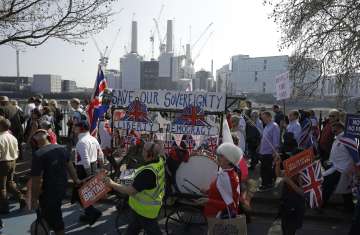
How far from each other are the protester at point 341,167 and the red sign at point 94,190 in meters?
4.38

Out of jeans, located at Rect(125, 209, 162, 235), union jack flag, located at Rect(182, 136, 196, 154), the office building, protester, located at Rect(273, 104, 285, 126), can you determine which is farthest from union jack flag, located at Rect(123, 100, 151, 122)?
the office building

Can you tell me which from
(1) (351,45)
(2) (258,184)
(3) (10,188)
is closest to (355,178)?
(2) (258,184)

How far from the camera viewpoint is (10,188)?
26.6 ft

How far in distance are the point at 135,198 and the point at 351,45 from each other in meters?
8.95

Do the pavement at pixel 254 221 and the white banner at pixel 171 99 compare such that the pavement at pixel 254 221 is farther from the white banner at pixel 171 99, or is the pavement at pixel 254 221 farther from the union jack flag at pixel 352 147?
the white banner at pixel 171 99

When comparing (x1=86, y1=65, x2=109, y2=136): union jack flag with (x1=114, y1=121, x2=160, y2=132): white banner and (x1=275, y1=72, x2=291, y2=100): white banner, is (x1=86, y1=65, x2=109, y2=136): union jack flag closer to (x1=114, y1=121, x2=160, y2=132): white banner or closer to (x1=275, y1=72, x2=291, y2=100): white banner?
(x1=114, y1=121, x2=160, y2=132): white banner

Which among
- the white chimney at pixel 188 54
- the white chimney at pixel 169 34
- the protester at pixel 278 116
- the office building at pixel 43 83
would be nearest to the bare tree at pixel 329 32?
the protester at pixel 278 116

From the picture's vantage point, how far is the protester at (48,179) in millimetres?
5426

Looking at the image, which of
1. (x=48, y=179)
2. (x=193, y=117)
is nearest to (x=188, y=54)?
(x=193, y=117)

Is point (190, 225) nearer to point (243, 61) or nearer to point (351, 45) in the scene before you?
point (351, 45)

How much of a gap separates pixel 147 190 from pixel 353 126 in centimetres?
396

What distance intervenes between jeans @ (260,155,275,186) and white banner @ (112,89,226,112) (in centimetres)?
189

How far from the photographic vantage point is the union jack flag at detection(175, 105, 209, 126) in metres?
8.22

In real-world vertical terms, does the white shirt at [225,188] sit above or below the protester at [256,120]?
below
